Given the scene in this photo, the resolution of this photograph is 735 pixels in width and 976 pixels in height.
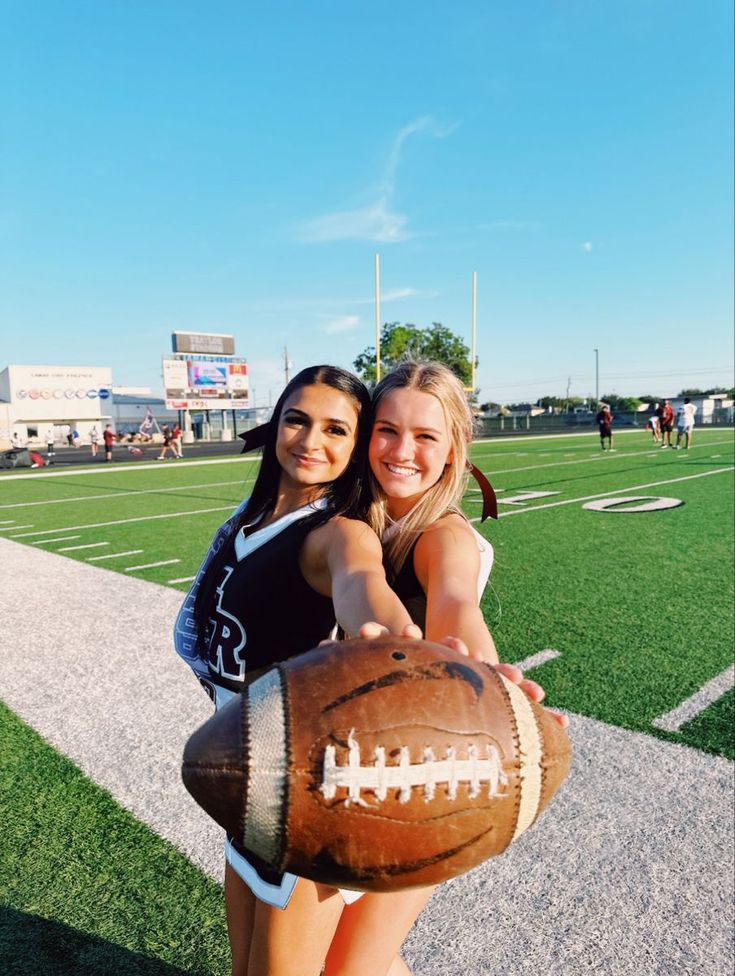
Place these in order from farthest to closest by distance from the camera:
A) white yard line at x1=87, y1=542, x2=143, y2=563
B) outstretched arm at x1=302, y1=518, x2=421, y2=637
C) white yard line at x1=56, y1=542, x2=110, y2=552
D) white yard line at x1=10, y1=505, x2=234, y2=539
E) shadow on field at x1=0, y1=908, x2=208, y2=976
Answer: white yard line at x1=10, y1=505, x2=234, y2=539
white yard line at x1=56, y1=542, x2=110, y2=552
white yard line at x1=87, y1=542, x2=143, y2=563
shadow on field at x1=0, y1=908, x2=208, y2=976
outstretched arm at x1=302, y1=518, x2=421, y2=637

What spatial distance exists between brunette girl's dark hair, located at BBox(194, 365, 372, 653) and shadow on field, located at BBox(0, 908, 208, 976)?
954 millimetres

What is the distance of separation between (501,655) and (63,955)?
9.23 ft

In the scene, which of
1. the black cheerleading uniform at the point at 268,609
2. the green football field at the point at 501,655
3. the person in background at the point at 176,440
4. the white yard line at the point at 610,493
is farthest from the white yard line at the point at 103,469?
the black cheerleading uniform at the point at 268,609

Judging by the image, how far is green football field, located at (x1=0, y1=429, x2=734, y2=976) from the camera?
2.01 m

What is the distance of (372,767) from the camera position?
888mm

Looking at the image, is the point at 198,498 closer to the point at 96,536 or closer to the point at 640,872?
the point at 96,536

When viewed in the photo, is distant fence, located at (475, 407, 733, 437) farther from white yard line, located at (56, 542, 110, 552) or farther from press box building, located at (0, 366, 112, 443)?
white yard line, located at (56, 542, 110, 552)

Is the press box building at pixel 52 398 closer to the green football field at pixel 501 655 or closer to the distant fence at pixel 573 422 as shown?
the distant fence at pixel 573 422

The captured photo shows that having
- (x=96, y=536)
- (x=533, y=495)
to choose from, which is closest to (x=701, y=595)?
(x=533, y=495)

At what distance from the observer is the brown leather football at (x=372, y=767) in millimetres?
896

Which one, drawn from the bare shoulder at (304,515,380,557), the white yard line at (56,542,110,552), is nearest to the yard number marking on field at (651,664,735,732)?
the bare shoulder at (304,515,380,557)

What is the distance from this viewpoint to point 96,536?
8.98 metres

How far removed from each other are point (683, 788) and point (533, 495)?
30.7ft

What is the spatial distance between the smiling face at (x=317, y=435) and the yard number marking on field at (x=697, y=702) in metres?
2.35
